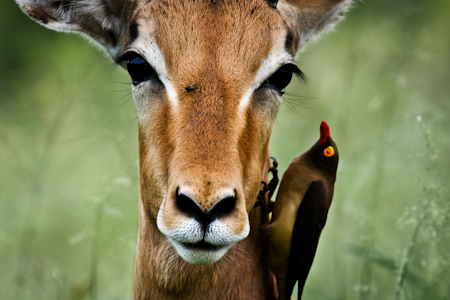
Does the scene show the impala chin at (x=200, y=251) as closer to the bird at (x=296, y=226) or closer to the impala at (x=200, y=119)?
the impala at (x=200, y=119)

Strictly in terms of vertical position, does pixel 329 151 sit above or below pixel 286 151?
above

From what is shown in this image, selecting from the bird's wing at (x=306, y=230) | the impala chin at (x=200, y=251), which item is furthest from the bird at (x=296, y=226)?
the impala chin at (x=200, y=251)

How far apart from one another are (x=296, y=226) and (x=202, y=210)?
1148 millimetres

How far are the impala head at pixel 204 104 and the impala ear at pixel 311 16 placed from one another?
24cm

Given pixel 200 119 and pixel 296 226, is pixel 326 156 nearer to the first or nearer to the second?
pixel 296 226

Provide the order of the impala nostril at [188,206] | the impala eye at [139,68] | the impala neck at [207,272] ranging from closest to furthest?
the impala nostril at [188,206], the impala eye at [139,68], the impala neck at [207,272]

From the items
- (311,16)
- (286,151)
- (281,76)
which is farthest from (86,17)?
(286,151)

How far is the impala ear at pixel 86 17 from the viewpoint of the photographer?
363cm

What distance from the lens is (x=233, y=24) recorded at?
10.1ft

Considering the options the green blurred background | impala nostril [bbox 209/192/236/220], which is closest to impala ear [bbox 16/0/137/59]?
the green blurred background

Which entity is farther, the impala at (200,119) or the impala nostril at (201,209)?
the impala at (200,119)

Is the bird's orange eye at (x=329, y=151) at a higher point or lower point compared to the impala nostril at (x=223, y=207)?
lower

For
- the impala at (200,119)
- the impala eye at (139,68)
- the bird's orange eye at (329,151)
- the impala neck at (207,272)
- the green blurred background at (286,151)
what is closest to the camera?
the impala at (200,119)

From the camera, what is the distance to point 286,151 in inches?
322
